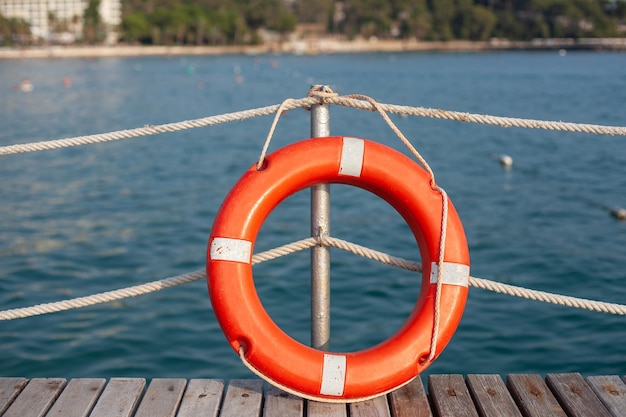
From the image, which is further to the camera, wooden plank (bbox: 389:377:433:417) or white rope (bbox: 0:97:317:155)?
white rope (bbox: 0:97:317:155)

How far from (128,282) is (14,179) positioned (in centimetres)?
521

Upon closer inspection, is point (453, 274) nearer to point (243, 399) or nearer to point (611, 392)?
point (611, 392)

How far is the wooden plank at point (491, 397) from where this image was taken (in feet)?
6.83

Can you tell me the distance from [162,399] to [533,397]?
1023 mm

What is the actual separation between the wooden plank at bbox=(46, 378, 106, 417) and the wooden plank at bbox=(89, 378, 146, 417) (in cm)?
2

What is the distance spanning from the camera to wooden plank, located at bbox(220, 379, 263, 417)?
2082mm

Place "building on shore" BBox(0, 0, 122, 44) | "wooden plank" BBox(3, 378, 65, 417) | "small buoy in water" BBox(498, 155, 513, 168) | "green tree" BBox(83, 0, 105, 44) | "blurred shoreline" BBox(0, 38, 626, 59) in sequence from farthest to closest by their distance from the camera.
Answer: "building on shore" BBox(0, 0, 122, 44)
"green tree" BBox(83, 0, 105, 44)
"blurred shoreline" BBox(0, 38, 626, 59)
"small buoy in water" BBox(498, 155, 513, 168)
"wooden plank" BBox(3, 378, 65, 417)

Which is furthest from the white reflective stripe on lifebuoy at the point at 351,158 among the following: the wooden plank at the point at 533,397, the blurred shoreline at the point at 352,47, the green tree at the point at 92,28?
the green tree at the point at 92,28

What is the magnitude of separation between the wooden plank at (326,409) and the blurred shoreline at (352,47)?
275 ft

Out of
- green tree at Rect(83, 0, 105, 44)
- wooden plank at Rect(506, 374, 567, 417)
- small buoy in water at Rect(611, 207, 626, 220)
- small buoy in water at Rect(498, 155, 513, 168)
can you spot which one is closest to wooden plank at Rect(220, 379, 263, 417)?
wooden plank at Rect(506, 374, 567, 417)

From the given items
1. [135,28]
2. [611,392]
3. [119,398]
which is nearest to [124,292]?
[119,398]

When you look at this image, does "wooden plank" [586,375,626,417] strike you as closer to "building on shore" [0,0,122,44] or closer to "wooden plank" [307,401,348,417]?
"wooden plank" [307,401,348,417]

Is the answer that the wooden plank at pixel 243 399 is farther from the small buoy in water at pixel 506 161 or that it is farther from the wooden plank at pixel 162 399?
the small buoy in water at pixel 506 161

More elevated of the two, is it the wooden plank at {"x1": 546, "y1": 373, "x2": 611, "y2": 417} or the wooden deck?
the wooden plank at {"x1": 546, "y1": 373, "x2": 611, "y2": 417}
